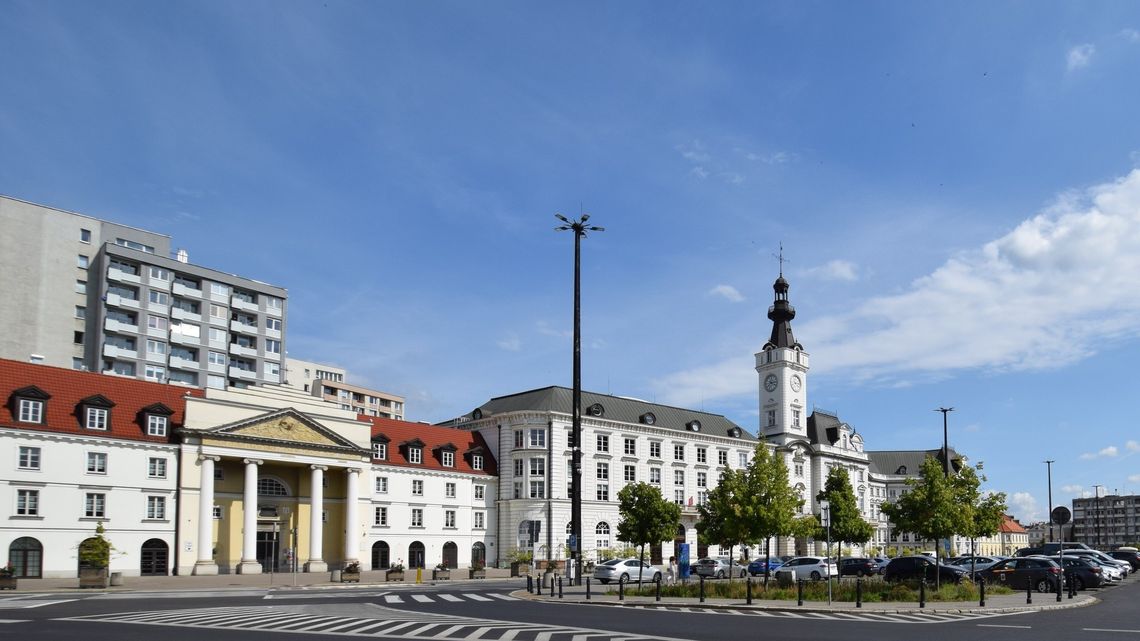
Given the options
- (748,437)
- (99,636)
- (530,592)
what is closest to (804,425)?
(748,437)

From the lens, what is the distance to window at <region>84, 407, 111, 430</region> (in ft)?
189

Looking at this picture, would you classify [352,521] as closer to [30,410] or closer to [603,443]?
[30,410]

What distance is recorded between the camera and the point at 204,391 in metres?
63.1

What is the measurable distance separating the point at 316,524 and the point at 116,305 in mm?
41208

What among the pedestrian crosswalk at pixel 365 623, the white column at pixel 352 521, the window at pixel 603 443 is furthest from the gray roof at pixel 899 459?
the pedestrian crosswalk at pixel 365 623

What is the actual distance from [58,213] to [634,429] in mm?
59234

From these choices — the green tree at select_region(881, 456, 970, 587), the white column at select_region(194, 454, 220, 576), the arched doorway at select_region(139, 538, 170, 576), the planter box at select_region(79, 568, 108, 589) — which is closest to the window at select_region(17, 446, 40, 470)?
the arched doorway at select_region(139, 538, 170, 576)

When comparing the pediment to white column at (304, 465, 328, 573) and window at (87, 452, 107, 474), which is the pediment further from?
window at (87, 452, 107, 474)

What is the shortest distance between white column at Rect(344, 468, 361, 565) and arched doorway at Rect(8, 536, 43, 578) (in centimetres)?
2001

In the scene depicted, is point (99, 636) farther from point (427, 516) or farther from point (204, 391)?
point (427, 516)

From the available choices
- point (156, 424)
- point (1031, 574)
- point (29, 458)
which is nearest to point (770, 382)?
point (1031, 574)

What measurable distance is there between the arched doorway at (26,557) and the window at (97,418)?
23.5ft

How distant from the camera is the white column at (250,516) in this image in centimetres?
6162

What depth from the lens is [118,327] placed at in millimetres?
93125
